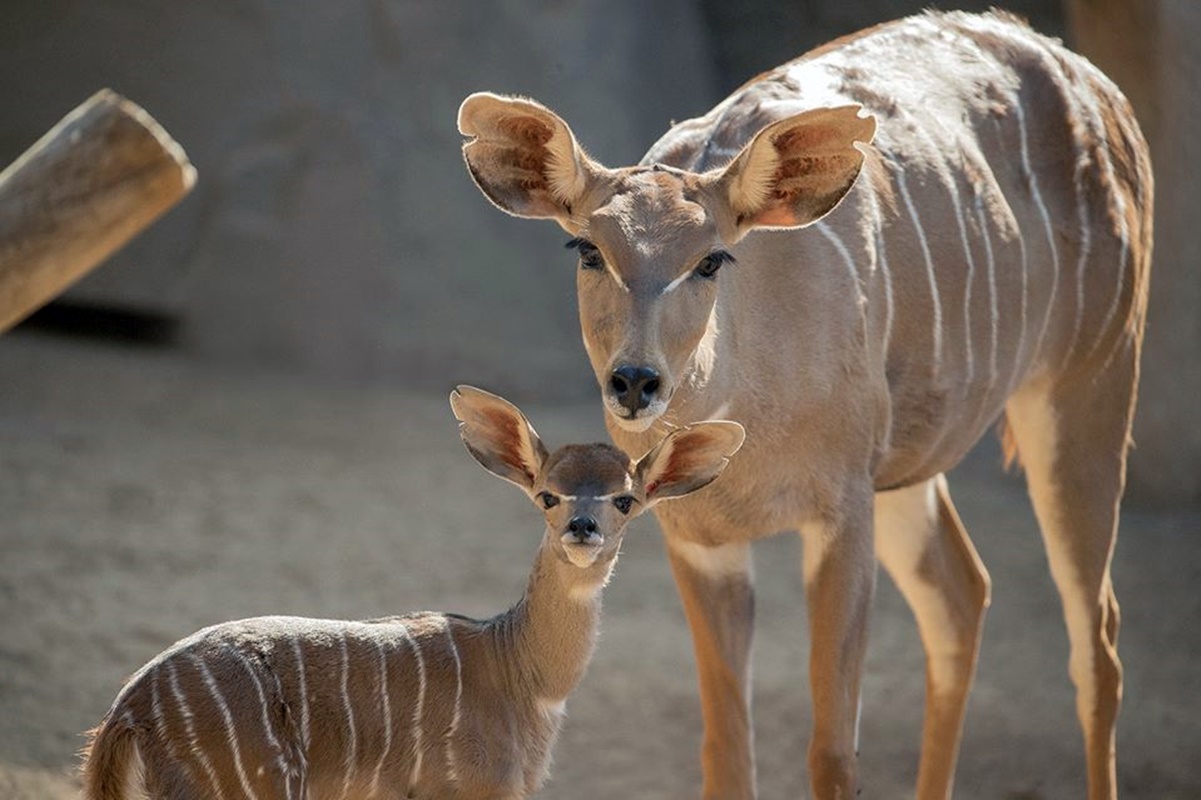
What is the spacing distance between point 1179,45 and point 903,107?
115 inches

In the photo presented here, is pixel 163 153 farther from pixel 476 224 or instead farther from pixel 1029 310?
pixel 476 224

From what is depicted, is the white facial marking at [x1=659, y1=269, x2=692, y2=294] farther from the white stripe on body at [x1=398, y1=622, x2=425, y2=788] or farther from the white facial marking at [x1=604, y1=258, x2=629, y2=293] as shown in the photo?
the white stripe on body at [x1=398, y1=622, x2=425, y2=788]

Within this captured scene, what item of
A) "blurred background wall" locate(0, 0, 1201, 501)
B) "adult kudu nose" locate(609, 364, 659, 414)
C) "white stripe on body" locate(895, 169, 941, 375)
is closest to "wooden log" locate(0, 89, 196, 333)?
"adult kudu nose" locate(609, 364, 659, 414)

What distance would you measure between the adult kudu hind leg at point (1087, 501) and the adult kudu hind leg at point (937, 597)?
27 cm

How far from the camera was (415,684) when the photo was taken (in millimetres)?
3562

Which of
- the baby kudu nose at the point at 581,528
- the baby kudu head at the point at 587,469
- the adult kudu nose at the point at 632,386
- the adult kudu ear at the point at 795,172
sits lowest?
the baby kudu nose at the point at 581,528

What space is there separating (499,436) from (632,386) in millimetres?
405

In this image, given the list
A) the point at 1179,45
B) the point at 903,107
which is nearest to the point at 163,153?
the point at 903,107

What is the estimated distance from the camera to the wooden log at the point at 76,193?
13.8 ft

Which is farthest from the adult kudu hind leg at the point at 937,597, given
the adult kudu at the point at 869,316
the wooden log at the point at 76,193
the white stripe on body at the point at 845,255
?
the wooden log at the point at 76,193

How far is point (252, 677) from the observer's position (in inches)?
130

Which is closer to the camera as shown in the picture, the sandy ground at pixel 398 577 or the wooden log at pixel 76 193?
the wooden log at pixel 76 193

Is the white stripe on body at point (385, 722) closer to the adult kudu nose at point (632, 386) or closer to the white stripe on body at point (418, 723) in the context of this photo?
the white stripe on body at point (418, 723)

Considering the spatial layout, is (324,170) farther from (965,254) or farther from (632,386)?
(632,386)
